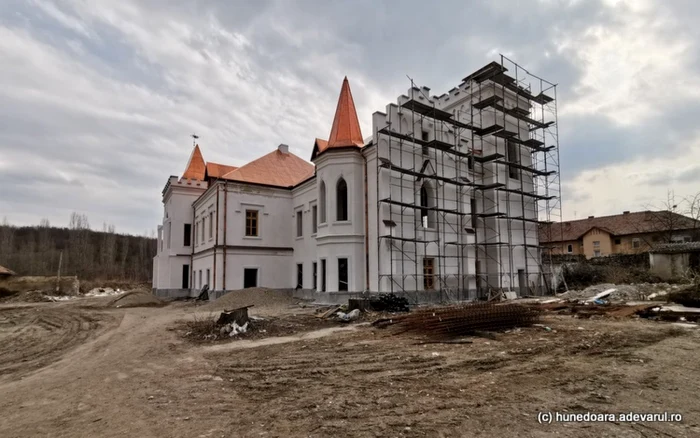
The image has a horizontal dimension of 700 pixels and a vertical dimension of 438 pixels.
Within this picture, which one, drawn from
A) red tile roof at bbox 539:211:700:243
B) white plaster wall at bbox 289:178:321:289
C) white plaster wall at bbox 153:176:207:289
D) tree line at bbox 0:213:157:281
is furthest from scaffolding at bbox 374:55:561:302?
tree line at bbox 0:213:157:281

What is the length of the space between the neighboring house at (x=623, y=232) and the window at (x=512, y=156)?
49.6ft

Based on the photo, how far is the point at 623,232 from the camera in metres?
41.4

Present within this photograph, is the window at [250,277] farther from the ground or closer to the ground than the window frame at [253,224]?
closer to the ground

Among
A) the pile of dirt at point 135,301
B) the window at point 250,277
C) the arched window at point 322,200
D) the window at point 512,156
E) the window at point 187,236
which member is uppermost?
the window at point 512,156

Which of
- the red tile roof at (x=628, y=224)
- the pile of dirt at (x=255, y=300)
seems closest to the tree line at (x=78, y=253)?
the pile of dirt at (x=255, y=300)

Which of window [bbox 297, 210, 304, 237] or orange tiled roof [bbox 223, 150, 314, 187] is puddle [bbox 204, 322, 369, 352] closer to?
window [bbox 297, 210, 304, 237]

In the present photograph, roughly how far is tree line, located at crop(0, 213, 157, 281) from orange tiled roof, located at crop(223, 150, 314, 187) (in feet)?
157

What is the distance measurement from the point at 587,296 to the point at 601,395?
15894 millimetres

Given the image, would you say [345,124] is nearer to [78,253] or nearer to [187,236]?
[187,236]

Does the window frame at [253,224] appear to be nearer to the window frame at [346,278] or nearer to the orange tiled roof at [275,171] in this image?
the orange tiled roof at [275,171]

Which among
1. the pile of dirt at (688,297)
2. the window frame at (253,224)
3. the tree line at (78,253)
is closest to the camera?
the pile of dirt at (688,297)

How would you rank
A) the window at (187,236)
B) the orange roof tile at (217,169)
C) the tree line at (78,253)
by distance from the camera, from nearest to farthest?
the orange roof tile at (217,169), the window at (187,236), the tree line at (78,253)

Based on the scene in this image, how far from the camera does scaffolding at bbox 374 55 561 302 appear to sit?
738 inches

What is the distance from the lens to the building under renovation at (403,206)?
1891 cm
